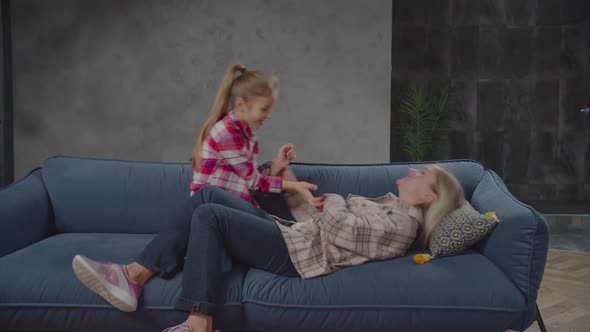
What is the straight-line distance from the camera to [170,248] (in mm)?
2064

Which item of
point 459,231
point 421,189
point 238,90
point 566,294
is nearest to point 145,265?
point 238,90

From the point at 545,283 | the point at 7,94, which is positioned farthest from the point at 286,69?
the point at 545,283

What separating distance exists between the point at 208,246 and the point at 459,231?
3.20 ft

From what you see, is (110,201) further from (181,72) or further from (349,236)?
(181,72)

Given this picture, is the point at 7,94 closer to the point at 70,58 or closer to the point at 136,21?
the point at 70,58

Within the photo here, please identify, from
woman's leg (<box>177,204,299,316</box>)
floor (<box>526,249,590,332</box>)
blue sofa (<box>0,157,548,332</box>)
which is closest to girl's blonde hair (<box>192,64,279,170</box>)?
woman's leg (<box>177,204,299,316</box>)

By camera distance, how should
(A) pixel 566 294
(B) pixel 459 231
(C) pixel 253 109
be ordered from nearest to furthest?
(B) pixel 459 231 < (C) pixel 253 109 < (A) pixel 566 294

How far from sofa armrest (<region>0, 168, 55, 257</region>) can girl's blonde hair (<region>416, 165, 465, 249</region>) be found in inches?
67.2

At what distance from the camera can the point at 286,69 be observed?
16.0 ft

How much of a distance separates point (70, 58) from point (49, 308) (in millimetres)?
3243

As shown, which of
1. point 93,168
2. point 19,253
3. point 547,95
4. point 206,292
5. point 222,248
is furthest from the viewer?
point 547,95

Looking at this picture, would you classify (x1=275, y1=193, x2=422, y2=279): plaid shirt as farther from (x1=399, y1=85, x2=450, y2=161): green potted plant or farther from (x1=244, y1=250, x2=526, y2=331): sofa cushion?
(x1=399, y1=85, x2=450, y2=161): green potted plant

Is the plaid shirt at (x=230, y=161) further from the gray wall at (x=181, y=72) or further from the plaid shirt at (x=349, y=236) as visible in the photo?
the gray wall at (x=181, y=72)

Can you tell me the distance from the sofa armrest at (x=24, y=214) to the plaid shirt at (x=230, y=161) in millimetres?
731
